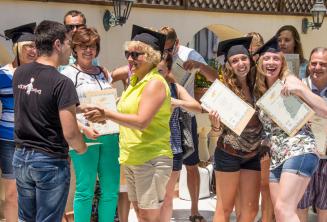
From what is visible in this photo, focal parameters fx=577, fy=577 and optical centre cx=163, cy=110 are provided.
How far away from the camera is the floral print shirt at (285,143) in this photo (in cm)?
411

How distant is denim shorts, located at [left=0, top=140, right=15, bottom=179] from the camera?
490cm

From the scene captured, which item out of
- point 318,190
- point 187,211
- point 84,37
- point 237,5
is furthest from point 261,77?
point 237,5

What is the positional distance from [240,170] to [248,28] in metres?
5.35

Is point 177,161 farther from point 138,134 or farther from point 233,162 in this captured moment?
point 138,134

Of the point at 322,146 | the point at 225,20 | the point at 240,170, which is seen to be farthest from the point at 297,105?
the point at 225,20

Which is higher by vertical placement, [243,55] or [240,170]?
[243,55]

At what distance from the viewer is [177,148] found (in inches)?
196

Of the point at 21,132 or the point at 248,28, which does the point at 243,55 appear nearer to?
the point at 21,132

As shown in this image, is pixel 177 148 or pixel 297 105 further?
pixel 177 148

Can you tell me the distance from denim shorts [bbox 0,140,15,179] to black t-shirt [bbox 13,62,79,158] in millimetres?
1219

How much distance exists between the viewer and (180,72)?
530 centimetres

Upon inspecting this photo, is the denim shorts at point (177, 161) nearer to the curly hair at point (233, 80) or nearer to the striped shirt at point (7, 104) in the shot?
the curly hair at point (233, 80)

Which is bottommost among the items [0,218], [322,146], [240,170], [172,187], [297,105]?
[0,218]

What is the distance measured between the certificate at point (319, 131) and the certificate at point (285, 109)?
0.90 feet
